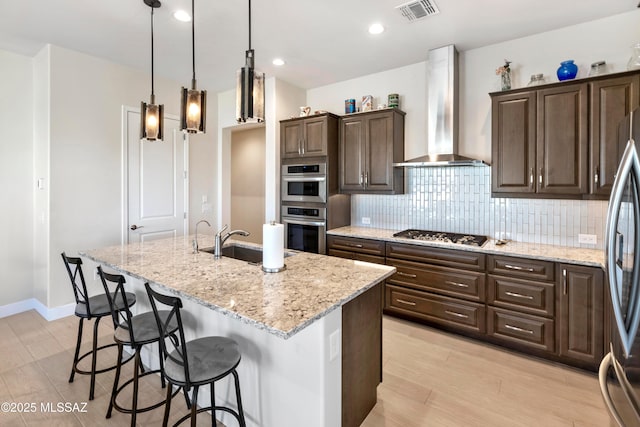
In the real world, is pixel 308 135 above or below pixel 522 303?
above

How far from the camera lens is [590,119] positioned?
264 centimetres

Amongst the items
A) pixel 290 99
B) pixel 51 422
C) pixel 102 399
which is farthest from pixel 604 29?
pixel 51 422

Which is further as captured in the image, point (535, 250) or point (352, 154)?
point (352, 154)

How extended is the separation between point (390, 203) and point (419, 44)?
6.01 ft

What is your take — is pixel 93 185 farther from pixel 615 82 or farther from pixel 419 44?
pixel 615 82

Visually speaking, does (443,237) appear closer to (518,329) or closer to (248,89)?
(518,329)

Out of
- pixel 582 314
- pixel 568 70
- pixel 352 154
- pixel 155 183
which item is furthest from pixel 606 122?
pixel 155 183

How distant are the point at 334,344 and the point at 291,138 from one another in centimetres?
318

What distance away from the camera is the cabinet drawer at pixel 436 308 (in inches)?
120

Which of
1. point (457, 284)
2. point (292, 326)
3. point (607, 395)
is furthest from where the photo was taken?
point (457, 284)

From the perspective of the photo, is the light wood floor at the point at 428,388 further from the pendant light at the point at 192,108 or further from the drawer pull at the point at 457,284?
the pendant light at the point at 192,108

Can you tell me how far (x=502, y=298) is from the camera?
2.91m

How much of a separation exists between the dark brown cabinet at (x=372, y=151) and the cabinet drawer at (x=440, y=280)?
3.08 feet

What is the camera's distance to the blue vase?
2.84 meters
